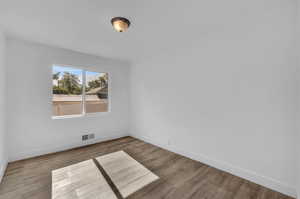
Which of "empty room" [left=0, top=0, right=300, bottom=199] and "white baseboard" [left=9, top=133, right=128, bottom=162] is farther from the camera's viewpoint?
"white baseboard" [left=9, top=133, right=128, bottom=162]

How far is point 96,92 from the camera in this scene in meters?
4.09

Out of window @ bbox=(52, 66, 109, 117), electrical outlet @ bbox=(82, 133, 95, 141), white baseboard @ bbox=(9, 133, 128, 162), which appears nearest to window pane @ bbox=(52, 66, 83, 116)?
window @ bbox=(52, 66, 109, 117)

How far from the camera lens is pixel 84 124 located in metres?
3.67

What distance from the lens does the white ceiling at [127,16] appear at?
1771 millimetres

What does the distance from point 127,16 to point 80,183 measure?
2.75m

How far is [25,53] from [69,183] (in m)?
2.90

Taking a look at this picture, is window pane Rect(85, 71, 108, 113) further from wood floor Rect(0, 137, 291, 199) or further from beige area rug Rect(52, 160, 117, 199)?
beige area rug Rect(52, 160, 117, 199)

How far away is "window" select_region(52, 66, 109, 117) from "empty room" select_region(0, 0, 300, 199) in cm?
3

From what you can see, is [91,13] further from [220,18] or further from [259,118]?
[259,118]

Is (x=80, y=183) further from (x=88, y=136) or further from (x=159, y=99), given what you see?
(x=159, y=99)

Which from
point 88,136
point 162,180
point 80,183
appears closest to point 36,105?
point 88,136

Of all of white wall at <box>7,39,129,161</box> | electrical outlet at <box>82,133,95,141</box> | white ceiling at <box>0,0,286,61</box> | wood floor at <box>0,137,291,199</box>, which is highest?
white ceiling at <box>0,0,286,61</box>

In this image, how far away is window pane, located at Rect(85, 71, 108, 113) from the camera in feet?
12.7

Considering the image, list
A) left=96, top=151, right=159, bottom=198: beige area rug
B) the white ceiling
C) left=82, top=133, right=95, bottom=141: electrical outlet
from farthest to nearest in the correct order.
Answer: left=82, top=133, right=95, bottom=141: electrical outlet, left=96, top=151, right=159, bottom=198: beige area rug, the white ceiling
